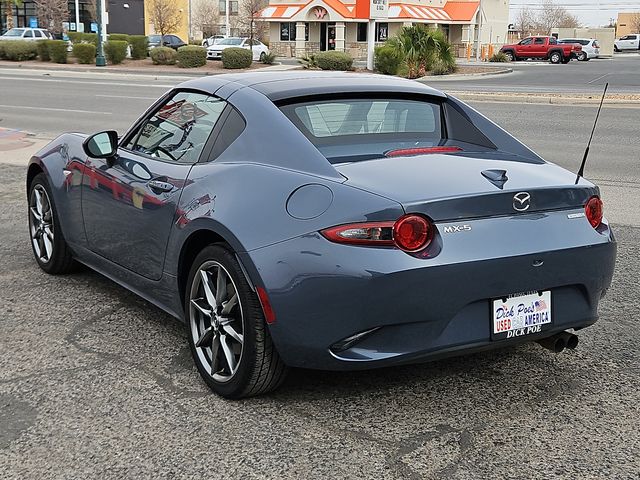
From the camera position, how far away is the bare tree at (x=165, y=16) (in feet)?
213

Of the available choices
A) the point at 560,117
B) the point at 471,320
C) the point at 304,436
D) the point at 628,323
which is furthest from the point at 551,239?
the point at 560,117

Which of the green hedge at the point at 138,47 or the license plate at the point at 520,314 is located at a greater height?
the green hedge at the point at 138,47

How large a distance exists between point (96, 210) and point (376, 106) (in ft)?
5.97

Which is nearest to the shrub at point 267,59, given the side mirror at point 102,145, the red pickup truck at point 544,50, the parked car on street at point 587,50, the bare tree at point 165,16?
the bare tree at point 165,16

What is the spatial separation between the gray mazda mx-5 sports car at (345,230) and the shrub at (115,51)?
3941cm

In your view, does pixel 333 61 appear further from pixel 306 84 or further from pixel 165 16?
pixel 165 16

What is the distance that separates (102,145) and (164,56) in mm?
38982

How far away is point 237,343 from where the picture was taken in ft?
12.8

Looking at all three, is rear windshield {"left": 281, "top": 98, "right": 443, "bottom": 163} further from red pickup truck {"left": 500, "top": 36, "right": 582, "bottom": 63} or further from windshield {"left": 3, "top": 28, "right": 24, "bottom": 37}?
red pickup truck {"left": 500, "top": 36, "right": 582, "bottom": 63}

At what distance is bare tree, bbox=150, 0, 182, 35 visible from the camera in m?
64.8

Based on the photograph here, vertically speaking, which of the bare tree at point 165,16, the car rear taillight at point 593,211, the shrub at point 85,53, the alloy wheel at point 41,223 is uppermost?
the bare tree at point 165,16

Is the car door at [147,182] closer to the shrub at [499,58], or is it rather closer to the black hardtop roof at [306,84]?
the black hardtop roof at [306,84]

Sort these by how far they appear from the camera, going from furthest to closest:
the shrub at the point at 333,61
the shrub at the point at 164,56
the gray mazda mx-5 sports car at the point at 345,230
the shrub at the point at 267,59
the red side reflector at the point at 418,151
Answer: the shrub at the point at 267,59
the shrub at the point at 164,56
the shrub at the point at 333,61
the red side reflector at the point at 418,151
the gray mazda mx-5 sports car at the point at 345,230

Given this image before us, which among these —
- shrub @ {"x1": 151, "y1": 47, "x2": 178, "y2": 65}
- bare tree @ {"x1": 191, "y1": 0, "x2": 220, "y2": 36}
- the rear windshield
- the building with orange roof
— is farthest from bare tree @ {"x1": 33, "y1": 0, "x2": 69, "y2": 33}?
the rear windshield
